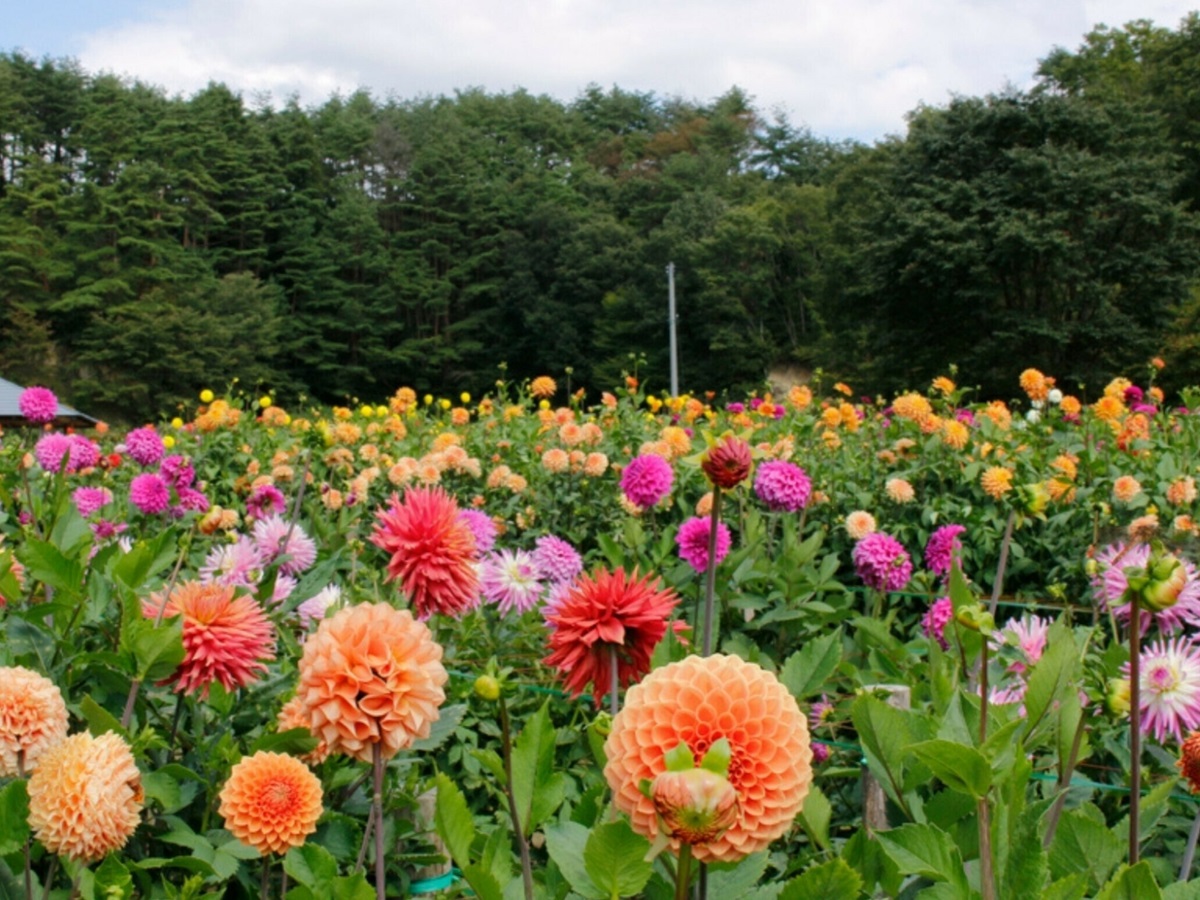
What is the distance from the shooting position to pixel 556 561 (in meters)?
2.05

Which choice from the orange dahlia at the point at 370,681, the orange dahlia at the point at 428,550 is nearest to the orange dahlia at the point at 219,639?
the orange dahlia at the point at 428,550

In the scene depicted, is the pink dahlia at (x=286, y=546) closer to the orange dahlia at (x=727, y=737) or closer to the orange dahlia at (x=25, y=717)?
the orange dahlia at (x=25, y=717)

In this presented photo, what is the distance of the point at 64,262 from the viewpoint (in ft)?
93.6

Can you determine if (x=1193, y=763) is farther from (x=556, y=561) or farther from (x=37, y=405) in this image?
(x=37, y=405)

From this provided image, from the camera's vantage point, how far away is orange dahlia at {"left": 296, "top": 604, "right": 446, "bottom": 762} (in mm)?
755

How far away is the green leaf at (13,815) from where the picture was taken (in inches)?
32.5

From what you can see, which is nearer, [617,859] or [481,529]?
[617,859]

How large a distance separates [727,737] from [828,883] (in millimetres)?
112

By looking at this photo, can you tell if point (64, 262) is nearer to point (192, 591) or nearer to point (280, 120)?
point (280, 120)

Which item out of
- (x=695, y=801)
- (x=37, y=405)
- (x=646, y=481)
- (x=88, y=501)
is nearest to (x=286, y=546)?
(x=646, y=481)

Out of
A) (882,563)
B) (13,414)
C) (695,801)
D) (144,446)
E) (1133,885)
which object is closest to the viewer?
(695,801)

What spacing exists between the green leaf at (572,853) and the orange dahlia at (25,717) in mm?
439

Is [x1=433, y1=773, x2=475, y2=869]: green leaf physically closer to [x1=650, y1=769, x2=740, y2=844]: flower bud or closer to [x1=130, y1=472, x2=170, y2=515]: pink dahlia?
[x1=650, y1=769, x2=740, y2=844]: flower bud

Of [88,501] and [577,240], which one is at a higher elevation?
[577,240]
